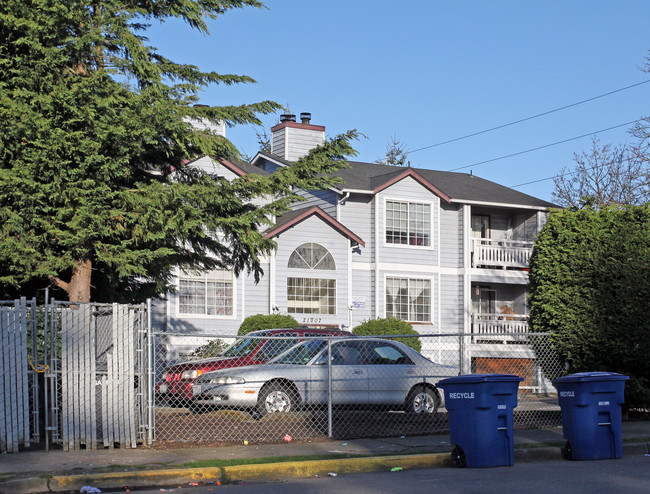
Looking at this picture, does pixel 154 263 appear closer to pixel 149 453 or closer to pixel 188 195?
pixel 188 195

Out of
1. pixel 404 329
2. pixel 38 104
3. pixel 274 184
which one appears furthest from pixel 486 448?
pixel 404 329

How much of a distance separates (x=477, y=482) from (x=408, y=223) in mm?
21214

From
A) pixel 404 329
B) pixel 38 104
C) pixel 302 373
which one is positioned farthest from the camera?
pixel 404 329

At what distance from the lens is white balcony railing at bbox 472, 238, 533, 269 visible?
100ft

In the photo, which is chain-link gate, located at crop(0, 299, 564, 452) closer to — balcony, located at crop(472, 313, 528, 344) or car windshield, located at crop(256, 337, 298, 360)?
car windshield, located at crop(256, 337, 298, 360)

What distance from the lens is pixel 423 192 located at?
29766mm

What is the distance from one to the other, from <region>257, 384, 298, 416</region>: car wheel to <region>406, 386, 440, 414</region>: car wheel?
2220 millimetres

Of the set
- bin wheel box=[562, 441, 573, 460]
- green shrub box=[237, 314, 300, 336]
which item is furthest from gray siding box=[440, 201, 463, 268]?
bin wheel box=[562, 441, 573, 460]

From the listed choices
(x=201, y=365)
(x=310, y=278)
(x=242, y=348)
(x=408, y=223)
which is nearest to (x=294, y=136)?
(x=408, y=223)

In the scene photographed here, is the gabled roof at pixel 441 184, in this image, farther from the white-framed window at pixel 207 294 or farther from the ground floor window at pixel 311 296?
the white-framed window at pixel 207 294

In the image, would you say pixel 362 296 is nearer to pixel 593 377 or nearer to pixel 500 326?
pixel 500 326

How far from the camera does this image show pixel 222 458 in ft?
31.6

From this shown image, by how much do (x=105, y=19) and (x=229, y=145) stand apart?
2722 mm

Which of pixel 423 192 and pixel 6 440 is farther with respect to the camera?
pixel 423 192
